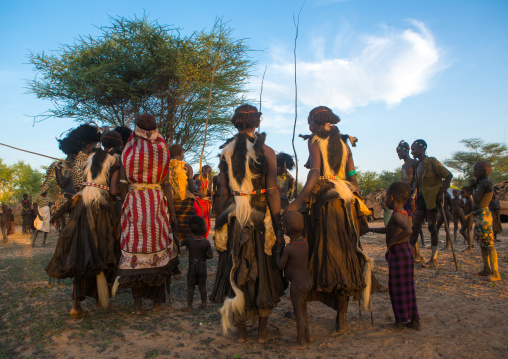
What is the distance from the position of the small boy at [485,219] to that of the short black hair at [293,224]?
364 cm

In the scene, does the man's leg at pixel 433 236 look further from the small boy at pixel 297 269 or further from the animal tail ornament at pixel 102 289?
the animal tail ornament at pixel 102 289

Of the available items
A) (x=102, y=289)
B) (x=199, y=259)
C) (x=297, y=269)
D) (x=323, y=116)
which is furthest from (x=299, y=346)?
(x=102, y=289)

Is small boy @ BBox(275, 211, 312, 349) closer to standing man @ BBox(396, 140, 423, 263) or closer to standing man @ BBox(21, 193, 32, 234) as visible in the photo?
standing man @ BBox(396, 140, 423, 263)

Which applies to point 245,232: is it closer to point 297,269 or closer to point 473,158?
point 297,269

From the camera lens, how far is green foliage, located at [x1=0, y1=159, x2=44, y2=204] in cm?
4697

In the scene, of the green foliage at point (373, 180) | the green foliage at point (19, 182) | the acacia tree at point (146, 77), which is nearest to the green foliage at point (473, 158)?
the green foliage at point (373, 180)

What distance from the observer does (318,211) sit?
350 cm

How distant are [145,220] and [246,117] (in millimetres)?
1593

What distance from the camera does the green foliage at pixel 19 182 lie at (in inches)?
1849

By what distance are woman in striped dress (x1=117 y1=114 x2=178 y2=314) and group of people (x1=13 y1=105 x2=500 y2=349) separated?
0.01 m

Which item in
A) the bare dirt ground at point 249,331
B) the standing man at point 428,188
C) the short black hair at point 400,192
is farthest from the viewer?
the standing man at point 428,188

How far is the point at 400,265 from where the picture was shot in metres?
3.55

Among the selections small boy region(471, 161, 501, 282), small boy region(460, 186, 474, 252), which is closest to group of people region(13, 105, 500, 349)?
small boy region(471, 161, 501, 282)

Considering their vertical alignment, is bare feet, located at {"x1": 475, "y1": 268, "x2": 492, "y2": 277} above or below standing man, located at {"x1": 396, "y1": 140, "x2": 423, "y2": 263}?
below
